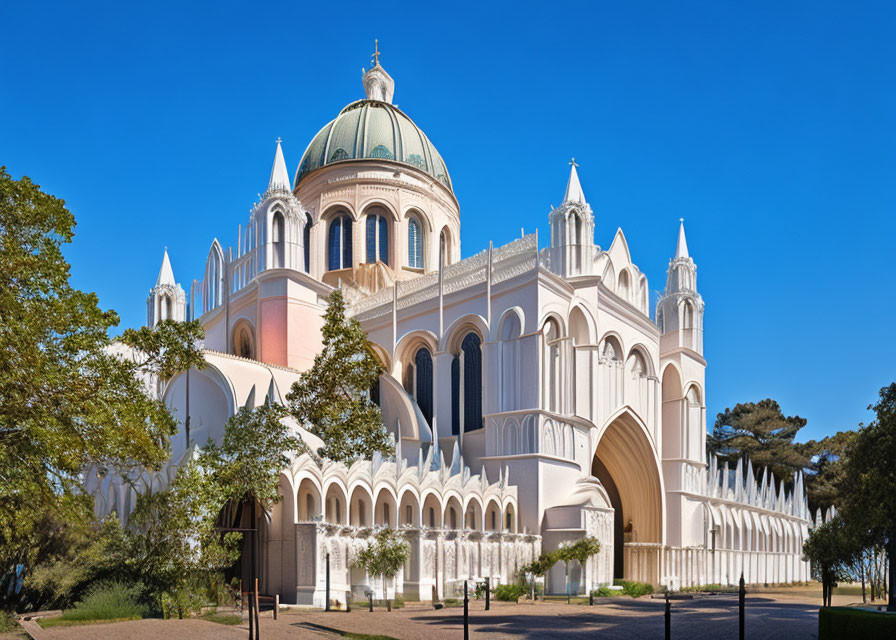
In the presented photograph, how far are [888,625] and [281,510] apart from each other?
18.8 metres

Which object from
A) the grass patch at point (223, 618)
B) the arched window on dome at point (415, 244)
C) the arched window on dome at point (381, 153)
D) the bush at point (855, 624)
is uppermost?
the arched window on dome at point (381, 153)

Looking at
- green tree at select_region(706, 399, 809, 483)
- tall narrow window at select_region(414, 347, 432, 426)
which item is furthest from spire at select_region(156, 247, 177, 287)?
green tree at select_region(706, 399, 809, 483)

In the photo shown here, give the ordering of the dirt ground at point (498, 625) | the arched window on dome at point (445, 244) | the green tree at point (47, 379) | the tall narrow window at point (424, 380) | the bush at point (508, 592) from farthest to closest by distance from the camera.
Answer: the arched window on dome at point (445, 244) < the tall narrow window at point (424, 380) < the bush at point (508, 592) < the dirt ground at point (498, 625) < the green tree at point (47, 379)

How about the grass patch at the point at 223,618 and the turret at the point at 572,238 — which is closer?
the grass patch at the point at 223,618

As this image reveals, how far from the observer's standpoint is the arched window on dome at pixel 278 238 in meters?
46.6

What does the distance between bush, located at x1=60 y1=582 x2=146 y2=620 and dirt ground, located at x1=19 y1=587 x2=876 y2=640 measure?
878 mm

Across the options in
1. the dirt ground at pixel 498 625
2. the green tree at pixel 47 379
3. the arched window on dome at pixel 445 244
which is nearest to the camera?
the green tree at pixel 47 379

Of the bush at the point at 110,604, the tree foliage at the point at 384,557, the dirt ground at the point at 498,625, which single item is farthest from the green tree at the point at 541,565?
the bush at the point at 110,604

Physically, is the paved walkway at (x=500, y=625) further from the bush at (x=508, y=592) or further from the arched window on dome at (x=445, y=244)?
the arched window on dome at (x=445, y=244)

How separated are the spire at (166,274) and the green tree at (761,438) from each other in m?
48.5

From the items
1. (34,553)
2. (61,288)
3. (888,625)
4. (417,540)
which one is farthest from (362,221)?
(888,625)

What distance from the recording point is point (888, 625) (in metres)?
17.7

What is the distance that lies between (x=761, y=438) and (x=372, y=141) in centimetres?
4403

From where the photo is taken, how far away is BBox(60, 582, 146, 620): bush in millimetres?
22219
